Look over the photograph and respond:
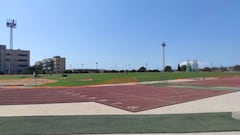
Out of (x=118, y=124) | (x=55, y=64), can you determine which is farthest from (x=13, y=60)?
(x=118, y=124)

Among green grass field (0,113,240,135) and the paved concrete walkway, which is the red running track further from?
green grass field (0,113,240,135)

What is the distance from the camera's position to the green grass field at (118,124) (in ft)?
23.5

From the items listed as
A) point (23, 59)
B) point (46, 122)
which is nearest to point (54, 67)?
point (23, 59)

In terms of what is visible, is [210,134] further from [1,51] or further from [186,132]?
[1,51]

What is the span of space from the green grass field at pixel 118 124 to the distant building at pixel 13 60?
5144 inches

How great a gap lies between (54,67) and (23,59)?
1476 inches

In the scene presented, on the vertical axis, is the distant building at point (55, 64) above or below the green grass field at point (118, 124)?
above

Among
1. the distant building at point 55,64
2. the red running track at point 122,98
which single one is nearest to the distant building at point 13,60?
the distant building at point 55,64

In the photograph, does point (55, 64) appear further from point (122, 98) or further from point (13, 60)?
point (122, 98)

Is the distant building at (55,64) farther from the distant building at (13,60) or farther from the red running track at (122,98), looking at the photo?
the red running track at (122,98)

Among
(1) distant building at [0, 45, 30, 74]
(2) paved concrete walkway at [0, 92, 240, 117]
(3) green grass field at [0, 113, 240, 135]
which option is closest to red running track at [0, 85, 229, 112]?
(2) paved concrete walkway at [0, 92, 240, 117]

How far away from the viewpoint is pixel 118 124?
8.02 m

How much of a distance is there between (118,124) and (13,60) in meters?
138

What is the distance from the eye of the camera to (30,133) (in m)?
6.97
